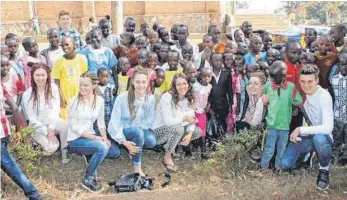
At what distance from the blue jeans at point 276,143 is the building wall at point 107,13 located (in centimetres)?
1372

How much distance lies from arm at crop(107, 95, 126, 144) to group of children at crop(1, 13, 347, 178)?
503 mm

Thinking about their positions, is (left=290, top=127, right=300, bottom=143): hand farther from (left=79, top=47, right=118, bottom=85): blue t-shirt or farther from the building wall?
the building wall

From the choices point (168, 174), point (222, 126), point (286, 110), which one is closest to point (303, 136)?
point (286, 110)

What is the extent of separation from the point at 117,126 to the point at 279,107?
5.42ft

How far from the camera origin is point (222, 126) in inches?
201

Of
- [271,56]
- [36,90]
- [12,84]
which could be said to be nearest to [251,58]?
[271,56]

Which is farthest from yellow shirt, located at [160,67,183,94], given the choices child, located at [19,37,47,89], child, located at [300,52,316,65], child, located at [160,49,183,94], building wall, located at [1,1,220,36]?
building wall, located at [1,1,220,36]

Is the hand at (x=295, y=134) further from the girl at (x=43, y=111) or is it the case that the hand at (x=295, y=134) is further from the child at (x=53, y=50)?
the child at (x=53, y=50)

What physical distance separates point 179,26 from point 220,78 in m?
1.41

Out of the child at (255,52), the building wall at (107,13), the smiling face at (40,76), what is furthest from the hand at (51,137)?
the building wall at (107,13)

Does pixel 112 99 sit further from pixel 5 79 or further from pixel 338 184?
pixel 338 184

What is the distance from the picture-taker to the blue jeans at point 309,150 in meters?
4.05

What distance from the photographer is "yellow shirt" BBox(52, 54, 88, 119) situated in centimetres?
496

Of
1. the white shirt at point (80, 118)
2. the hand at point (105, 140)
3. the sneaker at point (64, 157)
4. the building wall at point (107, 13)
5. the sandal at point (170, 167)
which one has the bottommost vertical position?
the sandal at point (170, 167)
